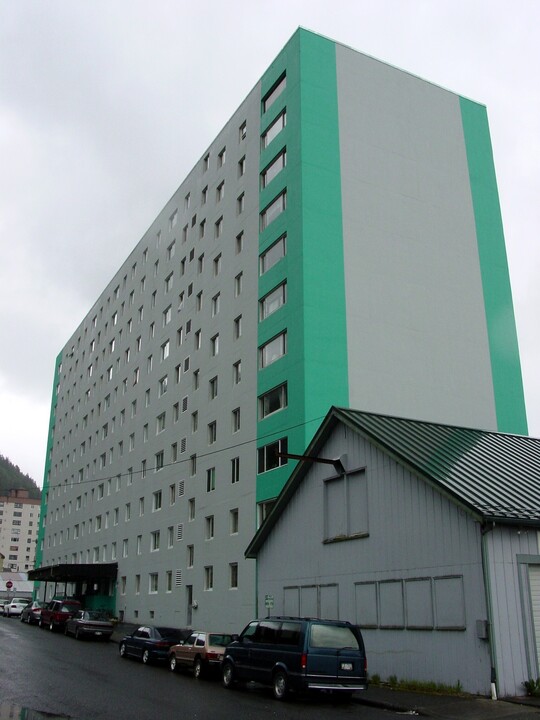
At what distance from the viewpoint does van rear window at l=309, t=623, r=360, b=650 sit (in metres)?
16.2

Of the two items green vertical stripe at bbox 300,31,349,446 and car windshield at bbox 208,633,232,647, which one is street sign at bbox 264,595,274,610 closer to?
car windshield at bbox 208,633,232,647

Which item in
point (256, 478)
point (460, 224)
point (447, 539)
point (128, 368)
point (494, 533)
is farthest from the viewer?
point (128, 368)

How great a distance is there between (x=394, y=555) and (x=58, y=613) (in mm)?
28810

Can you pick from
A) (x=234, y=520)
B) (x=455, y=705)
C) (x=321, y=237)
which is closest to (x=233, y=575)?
(x=234, y=520)

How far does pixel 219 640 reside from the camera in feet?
73.2

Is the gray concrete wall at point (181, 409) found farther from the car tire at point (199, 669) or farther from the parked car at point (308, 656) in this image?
the parked car at point (308, 656)

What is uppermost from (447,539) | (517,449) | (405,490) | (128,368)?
(128,368)

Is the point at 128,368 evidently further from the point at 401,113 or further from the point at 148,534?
the point at 401,113

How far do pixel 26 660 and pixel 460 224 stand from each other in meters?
32.6

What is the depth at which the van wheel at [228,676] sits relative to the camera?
18781 mm

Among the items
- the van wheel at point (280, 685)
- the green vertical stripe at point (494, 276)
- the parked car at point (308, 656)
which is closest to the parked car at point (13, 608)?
the green vertical stripe at point (494, 276)

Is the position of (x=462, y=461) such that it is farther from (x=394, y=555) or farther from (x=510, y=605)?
Answer: (x=510, y=605)

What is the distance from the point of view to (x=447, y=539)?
17.7 metres

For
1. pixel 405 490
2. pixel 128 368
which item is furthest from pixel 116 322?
pixel 405 490
